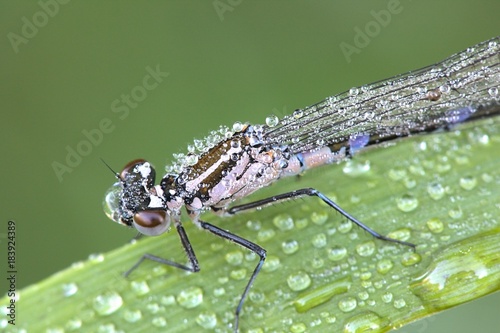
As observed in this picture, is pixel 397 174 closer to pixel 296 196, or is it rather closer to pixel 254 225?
pixel 296 196

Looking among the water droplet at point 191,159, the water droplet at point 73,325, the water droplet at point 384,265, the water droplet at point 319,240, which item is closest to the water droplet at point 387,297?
the water droplet at point 384,265

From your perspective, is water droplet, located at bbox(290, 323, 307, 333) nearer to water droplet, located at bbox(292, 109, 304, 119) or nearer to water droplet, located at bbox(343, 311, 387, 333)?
water droplet, located at bbox(343, 311, 387, 333)

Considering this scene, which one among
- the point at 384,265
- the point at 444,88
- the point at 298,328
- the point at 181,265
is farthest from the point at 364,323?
the point at 444,88

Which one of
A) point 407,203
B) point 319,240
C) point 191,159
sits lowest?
point 319,240

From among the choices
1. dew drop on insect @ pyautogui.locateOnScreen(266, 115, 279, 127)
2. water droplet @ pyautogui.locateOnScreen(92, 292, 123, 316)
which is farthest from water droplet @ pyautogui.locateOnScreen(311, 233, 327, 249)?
water droplet @ pyautogui.locateOnScreen(92, 292, 123, 316)

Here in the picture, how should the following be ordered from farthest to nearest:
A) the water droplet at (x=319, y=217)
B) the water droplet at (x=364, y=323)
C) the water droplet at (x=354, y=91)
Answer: the water droplet at (x=354, y=91), the water droplet at (x=319, y=217), the water droplet at (x=364, y=323)

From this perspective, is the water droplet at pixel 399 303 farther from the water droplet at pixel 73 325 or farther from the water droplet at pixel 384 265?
the water droplet at pixel 73 325

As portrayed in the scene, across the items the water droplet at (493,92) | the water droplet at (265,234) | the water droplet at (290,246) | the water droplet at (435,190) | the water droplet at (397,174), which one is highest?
the water droplet at (493,92)
